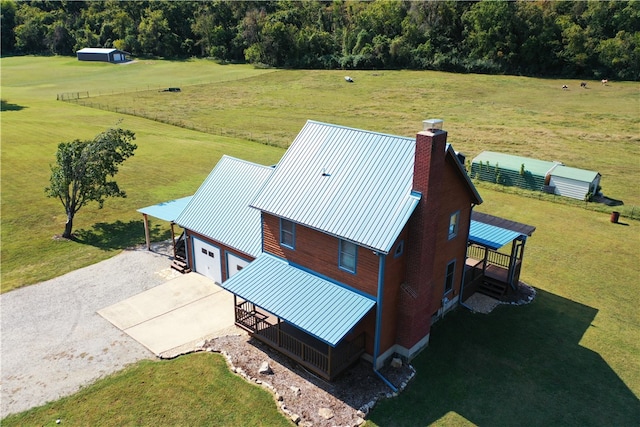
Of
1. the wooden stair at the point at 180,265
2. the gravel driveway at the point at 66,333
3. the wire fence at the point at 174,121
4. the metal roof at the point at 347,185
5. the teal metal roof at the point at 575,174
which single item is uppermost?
the metal roof at the point at 347,185

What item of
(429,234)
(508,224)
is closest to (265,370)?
(429,234)

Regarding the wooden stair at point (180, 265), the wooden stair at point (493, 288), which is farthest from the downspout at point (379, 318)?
the wooden stair at point (180, 265)

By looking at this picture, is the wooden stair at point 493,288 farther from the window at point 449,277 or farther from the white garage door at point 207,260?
the white garage door at point 207,260

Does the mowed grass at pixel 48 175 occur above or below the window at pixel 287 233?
below

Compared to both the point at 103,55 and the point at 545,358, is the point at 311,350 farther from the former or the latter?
the point at 103,55

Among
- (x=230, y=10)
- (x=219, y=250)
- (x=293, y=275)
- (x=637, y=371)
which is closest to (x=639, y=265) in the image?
(x=637, y=371)

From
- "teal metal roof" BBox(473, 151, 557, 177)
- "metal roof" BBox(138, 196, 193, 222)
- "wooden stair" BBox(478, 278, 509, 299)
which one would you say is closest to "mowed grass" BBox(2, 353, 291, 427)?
"metal roof" BBox(138, 196, 193, 222)
